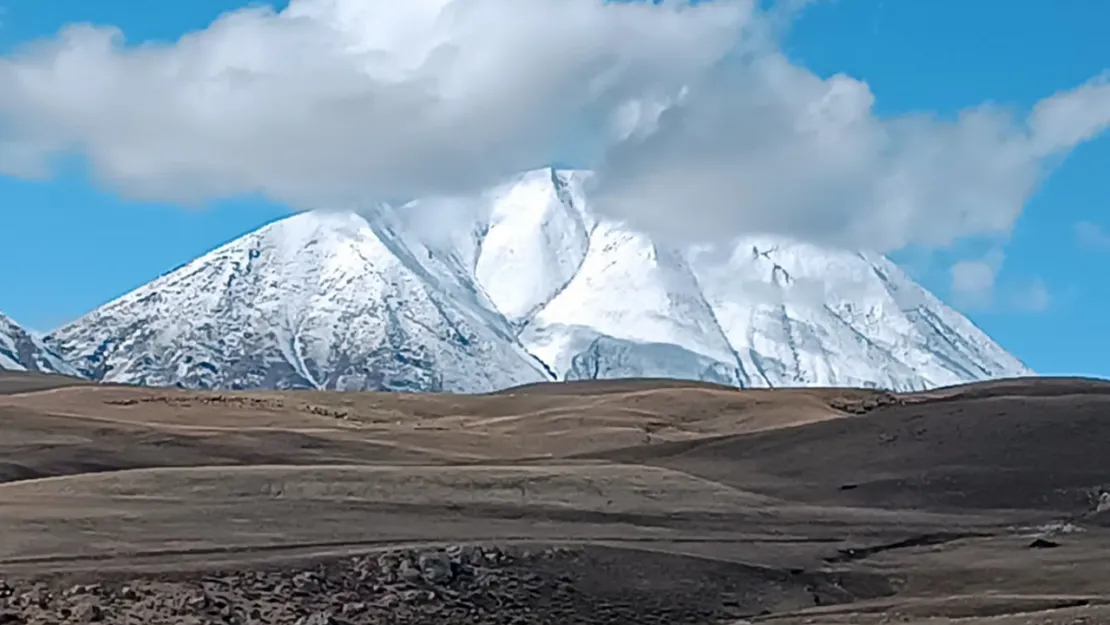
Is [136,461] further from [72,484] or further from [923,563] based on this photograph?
[923,563]

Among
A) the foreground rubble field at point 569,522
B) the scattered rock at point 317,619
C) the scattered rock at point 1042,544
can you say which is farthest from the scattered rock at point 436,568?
the scattered rock at point 1042,544

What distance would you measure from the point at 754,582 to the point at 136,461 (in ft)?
92.2

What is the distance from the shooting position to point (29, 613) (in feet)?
90.9

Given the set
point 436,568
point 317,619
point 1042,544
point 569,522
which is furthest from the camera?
point 569,522

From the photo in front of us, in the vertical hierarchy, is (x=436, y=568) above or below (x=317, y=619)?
above

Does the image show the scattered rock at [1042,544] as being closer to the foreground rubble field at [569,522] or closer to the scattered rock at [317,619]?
the foreground rubble field at [569,522]

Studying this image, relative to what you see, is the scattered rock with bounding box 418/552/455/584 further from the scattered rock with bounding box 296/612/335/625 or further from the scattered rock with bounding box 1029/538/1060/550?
the scattered rock with bounding box 1029/538/1060/550

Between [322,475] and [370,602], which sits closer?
[370,602]

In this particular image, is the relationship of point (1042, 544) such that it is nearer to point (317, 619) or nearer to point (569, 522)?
point (569, 522)

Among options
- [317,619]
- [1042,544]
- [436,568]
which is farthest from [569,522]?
[317,619]

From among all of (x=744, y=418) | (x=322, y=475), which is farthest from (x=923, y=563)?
(x=744, y=418)

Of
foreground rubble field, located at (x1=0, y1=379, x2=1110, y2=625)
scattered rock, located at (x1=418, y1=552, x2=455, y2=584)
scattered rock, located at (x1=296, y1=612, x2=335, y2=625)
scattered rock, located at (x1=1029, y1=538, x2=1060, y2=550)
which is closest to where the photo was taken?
scattered rock, located at (x1=296, y1=612, x2=335, y2=625)

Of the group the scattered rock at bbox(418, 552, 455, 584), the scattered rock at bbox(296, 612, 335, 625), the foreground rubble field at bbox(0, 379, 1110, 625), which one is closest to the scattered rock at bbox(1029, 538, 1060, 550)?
the foreground rubble field at bbox(0, 379, 1110, 625)

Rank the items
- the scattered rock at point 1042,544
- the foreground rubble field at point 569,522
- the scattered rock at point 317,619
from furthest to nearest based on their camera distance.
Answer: the scattered rock at point 1042,544
the foreground rubble field at point 569,522
the scattered rock at point 317,619
